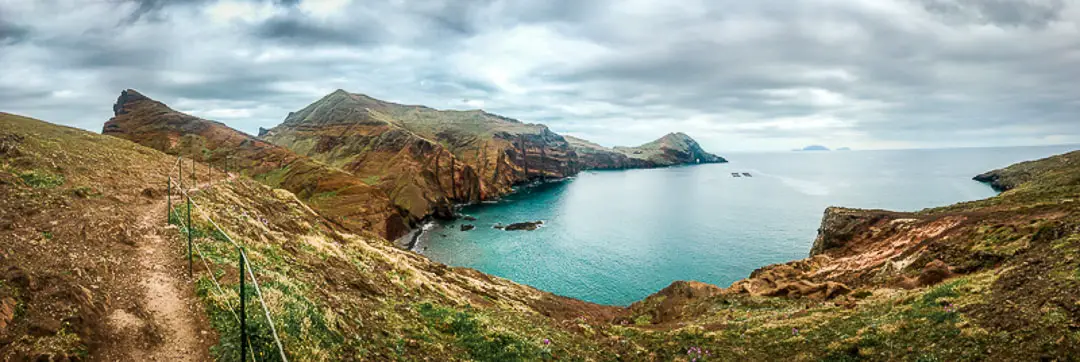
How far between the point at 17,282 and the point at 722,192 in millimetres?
163656

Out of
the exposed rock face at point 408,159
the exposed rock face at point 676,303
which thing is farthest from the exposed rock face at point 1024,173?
the exposed rock face at point 408,159

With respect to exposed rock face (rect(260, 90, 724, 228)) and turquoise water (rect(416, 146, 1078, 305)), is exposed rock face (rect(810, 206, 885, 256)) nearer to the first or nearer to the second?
turquoise water (rect(416, 146, 1078, 305))

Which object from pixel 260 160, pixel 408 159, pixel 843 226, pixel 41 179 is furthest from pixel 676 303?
pixel 408 159

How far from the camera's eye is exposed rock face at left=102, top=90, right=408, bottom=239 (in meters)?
77.9

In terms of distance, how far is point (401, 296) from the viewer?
2148cm

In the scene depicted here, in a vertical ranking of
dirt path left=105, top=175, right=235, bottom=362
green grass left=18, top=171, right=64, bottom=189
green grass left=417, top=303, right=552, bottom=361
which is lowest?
green grass left=417, top=303, right=552, bottom=361

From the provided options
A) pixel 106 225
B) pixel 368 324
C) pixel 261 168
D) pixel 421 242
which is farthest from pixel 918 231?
pixel 261 168

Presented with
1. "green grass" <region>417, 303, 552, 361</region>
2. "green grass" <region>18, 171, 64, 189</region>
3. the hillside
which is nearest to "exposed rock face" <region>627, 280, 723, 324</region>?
the hillside

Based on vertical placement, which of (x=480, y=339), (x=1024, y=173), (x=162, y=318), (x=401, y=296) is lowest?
(x=480, y=339)

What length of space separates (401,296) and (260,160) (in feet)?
300

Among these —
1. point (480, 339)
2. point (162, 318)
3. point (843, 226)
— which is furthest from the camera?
point (843, 226)

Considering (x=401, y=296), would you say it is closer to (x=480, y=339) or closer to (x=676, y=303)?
(x=480, y=339)

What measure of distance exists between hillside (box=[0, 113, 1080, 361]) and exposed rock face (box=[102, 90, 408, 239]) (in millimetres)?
42713

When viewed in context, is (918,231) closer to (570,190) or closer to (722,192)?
(722,192)
